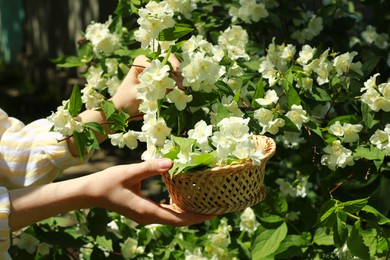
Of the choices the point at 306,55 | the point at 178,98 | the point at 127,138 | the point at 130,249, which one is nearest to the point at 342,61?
the point at 306,55

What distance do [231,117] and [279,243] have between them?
26.1 inches

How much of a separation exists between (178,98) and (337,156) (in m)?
0.51

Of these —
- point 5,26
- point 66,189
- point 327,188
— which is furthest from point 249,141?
point 5,26

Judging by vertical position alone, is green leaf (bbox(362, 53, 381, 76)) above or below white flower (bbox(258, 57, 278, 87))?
below

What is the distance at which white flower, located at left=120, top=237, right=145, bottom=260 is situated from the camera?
2.64 m

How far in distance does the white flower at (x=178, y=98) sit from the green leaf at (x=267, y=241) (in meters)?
0.60

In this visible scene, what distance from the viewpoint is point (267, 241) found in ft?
7.92

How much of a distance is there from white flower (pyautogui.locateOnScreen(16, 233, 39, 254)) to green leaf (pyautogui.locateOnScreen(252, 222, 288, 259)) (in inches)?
29.3

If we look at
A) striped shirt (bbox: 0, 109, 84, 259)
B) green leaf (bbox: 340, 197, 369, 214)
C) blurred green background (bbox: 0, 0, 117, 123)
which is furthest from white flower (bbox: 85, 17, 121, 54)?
blurred green background (bbox: 0, 0, 117, 123)

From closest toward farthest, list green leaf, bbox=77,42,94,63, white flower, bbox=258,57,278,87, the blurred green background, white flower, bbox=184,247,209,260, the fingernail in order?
the fingernail, white flower, bbox=258,57,278,87, white flower, bbox=184,247,209,260, green leaf, bbox=77,42,94,63, the blurred green background

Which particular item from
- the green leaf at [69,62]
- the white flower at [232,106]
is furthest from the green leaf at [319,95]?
the green leaf at [69,62]

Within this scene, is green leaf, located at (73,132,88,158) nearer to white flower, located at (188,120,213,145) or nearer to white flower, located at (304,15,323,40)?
white flower, located at (188,120,213,145)

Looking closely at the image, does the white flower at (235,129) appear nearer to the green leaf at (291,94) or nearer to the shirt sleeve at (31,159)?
the green leaf at (291,94)

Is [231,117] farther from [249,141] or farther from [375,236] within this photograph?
[375,236]
